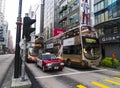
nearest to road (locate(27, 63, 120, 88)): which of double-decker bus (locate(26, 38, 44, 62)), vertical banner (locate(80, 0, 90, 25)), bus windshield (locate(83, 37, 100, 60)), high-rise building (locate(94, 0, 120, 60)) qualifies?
bus windshield (locate(83, 37, 100, 60))

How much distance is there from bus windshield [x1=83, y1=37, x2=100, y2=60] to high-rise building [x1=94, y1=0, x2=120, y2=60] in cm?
1027

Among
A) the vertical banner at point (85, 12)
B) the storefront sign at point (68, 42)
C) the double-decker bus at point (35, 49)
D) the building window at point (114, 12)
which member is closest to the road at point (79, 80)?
the storefront sign at point (68, 42)

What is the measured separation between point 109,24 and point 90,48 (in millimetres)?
12938

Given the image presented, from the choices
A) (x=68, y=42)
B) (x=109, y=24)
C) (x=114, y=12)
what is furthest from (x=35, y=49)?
(x=114, y=12)

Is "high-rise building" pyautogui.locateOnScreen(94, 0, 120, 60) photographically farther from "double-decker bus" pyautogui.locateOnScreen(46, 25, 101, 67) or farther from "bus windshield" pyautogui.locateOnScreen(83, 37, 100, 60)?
"bus windshield" pyautogui.locateOnScreen(83, 37, 100, 60)

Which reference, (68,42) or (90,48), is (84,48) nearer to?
(90,48)

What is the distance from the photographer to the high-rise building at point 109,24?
86.6ft

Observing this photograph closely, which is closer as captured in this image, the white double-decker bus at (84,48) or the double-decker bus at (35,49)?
the white double-decker bus at (84,48)

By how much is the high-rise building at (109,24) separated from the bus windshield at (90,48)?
1027 cm

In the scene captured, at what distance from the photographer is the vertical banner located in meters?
35.8

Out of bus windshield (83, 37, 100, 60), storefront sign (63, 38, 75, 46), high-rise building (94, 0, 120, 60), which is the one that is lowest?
bus windshield (83, 37, 100, 60)

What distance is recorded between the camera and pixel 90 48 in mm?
16219

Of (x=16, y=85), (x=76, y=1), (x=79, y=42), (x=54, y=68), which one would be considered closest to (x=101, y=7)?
(x=76, y=1)

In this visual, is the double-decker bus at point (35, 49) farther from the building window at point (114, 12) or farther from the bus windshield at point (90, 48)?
the building window at point (114, 12)
